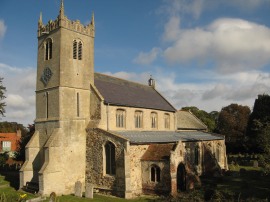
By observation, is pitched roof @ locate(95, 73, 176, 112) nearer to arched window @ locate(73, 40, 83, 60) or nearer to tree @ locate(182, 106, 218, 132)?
arched window @ locate(73, 40, 83, 60)

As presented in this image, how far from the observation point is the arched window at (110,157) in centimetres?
2873

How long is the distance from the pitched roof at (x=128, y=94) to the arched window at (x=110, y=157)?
5.11 meters

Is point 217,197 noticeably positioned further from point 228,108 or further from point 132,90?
point 228,108

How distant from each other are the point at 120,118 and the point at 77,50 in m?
9.26

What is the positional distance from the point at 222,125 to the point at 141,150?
5158 centimetres

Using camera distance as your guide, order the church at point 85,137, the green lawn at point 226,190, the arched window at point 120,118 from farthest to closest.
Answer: the arched window at point 120,118 → the church at point 85,137 → the green lawn at point 226,190

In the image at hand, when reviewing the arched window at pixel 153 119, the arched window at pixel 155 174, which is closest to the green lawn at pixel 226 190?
the arched window at pixel 155 174

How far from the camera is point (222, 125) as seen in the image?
7562cm

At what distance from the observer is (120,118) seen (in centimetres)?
3338

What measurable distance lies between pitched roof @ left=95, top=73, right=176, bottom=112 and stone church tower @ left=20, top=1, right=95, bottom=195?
244 cm

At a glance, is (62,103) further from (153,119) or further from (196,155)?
(196,155)

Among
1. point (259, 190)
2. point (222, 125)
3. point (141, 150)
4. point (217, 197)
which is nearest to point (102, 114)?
point (141, 150)

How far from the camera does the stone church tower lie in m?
28.6

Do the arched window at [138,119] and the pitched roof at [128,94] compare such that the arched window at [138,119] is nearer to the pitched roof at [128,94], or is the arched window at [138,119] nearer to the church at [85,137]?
the church at [85,137]
